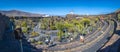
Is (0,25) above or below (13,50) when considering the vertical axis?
above

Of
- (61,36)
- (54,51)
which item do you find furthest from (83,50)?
(61,36)

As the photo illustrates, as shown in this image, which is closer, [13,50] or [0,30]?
[13,50]

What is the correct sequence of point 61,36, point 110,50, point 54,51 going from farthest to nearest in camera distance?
1. point 61,36
2. point 54,51
3. point 110,50

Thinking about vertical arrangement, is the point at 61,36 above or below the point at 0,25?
below

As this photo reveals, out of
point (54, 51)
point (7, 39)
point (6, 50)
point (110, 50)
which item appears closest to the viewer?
point (110, 50)

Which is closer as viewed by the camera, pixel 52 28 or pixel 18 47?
pixel 18 47

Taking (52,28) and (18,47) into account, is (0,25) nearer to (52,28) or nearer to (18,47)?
(18,47)

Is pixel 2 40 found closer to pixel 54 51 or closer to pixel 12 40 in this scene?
pixel 12 40

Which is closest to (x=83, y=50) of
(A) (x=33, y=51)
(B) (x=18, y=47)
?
(A) (x=33, y=51)

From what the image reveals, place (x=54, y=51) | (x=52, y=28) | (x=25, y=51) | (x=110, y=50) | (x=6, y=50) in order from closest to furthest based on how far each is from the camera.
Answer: (x=110, y=50) < (x=6, y=50) < (x=25, y=51) < (x=54, y=51) < (x=52, y=28)
